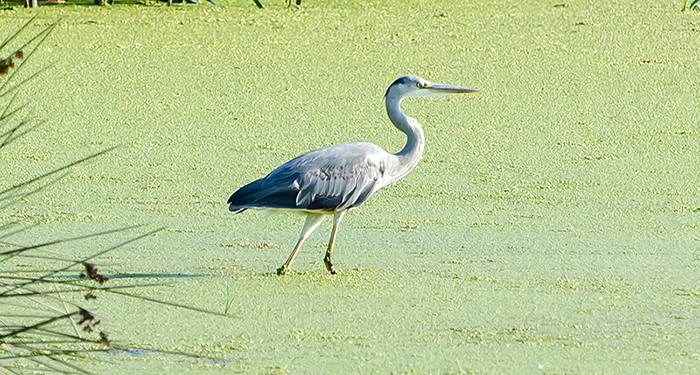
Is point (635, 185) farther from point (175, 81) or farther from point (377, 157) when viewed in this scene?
point (175, 81)

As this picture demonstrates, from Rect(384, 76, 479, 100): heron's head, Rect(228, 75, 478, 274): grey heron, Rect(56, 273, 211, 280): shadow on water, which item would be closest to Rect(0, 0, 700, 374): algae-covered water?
Rect(56, 273, 211, 280): shadow on water

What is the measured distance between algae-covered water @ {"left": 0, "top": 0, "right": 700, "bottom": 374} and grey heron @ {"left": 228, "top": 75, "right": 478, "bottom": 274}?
13cm

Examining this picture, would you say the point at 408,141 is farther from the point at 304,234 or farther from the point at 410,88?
the point at 304,234

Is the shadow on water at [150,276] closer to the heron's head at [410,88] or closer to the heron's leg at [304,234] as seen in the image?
the heron's leg at [304,234]

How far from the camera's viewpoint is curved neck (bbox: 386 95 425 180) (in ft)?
9.92

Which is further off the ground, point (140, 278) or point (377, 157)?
point (377, 157)

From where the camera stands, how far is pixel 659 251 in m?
2.84

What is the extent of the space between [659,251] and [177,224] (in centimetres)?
141

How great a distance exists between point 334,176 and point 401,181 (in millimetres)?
700

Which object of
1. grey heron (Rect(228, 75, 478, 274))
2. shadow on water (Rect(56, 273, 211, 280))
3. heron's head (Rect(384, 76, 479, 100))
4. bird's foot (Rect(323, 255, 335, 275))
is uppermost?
heron's head (Rect(384, 76, 479, 100))

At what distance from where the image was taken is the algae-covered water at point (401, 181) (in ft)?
7.41

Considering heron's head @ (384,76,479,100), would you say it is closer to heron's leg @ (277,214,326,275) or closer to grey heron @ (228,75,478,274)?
grey heron @ (228,75,478,274)

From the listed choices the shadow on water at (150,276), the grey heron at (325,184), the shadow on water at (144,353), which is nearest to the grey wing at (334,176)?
the grey heron at (325,184)

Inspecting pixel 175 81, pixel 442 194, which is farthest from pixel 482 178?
pixel 175 81
